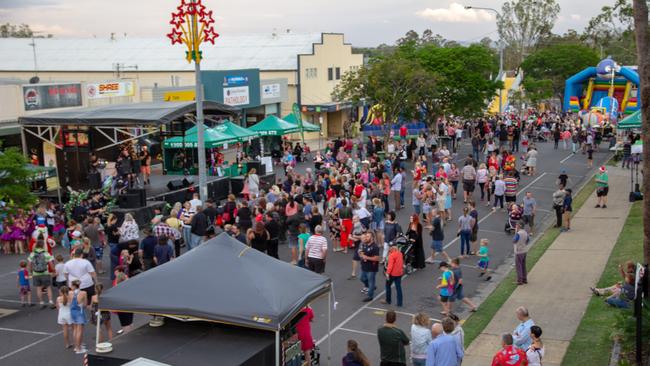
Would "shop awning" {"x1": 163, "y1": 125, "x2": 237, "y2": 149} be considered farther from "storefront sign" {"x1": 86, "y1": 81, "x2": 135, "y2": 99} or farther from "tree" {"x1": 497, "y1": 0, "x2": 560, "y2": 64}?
"tree" {"x1": 497, "y1": 0, "x2": 560, "y2": 64}

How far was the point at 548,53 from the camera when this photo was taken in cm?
7950

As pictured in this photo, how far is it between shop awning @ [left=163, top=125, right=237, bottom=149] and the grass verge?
43.9ft

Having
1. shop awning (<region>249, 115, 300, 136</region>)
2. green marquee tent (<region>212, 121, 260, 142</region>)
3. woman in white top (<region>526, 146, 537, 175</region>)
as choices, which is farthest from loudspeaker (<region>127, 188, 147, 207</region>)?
woman in white top (<region>526, 146, 537, 175</region>)

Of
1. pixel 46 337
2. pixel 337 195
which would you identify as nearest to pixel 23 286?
pixel 46 337

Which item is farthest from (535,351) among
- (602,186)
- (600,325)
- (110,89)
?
(110,89)

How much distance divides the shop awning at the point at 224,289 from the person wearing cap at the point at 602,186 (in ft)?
50.0

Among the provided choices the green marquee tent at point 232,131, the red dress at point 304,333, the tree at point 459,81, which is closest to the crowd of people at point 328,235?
the red dress at point 304,333

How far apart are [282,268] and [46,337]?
536 centimetres

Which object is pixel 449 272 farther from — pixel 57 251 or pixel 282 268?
pixel 57 251

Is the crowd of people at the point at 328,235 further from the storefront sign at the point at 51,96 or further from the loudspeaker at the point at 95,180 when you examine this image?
the storefront sign at the point at 51,96

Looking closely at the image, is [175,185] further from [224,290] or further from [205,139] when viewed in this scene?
[224,290]

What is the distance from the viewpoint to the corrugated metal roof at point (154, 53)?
Result: 172 ft

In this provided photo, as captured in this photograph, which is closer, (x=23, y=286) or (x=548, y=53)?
(x=23, y=286)

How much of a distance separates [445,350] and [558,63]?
74406 mm
